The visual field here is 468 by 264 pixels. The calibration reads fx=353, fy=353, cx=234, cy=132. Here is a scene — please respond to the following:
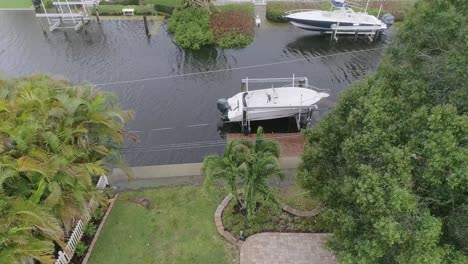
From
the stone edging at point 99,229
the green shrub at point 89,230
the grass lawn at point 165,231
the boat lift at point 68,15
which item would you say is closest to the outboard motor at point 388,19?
the grass lawn at point 165,231

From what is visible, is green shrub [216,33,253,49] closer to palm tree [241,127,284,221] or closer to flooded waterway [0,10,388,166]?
flooded waterway [0,10,388,166]

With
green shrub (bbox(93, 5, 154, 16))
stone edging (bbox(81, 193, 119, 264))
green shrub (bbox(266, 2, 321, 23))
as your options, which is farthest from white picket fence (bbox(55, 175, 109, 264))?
green shrub (bbox(266, 2, 321, 23))

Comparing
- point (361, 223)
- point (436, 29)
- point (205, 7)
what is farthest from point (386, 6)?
point (361, 223)

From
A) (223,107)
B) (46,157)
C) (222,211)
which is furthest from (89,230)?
(223,107)

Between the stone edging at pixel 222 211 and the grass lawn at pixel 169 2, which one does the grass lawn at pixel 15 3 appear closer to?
the grass lawn at pixel 169 2

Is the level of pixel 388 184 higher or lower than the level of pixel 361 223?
higher

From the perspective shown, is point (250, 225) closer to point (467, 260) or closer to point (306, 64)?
point (467, 260)
